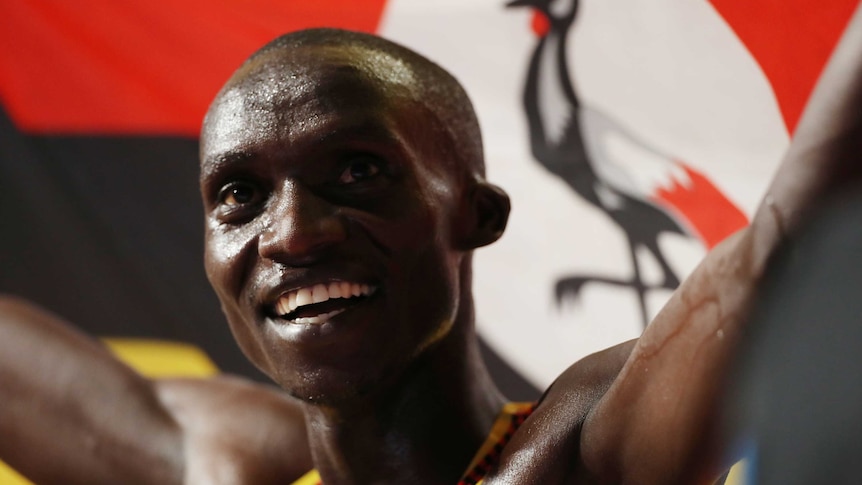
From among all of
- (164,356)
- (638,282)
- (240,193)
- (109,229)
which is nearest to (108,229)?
(109,229)

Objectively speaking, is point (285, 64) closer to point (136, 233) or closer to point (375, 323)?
point (375, 323)

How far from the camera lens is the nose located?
1.24 m

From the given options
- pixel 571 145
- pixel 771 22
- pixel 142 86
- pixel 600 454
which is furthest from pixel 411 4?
pixel 600 454

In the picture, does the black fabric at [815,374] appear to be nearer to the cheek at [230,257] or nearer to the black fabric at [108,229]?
the cheek at [230,257]

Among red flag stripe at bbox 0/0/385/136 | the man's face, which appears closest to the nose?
the man's face

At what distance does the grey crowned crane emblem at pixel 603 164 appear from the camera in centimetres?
191

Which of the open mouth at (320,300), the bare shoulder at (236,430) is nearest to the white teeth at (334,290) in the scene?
the open mouth at (320,300)

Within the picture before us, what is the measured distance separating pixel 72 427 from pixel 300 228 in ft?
3.19

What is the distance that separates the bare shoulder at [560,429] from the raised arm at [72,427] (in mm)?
925

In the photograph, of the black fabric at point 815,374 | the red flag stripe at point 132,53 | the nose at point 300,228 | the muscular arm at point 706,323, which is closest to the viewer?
the black fabric at point 815,374

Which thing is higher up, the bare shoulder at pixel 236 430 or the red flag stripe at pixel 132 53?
the red flag stripe at pixel 132 53

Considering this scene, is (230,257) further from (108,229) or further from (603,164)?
(108,229)

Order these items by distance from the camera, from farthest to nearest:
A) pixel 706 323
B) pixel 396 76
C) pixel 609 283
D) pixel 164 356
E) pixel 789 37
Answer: pixel 164 356
pixel 609 283
pixel 789 37
pixel 396 76
pixel 706 323

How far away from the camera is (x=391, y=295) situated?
1296 millimetres
